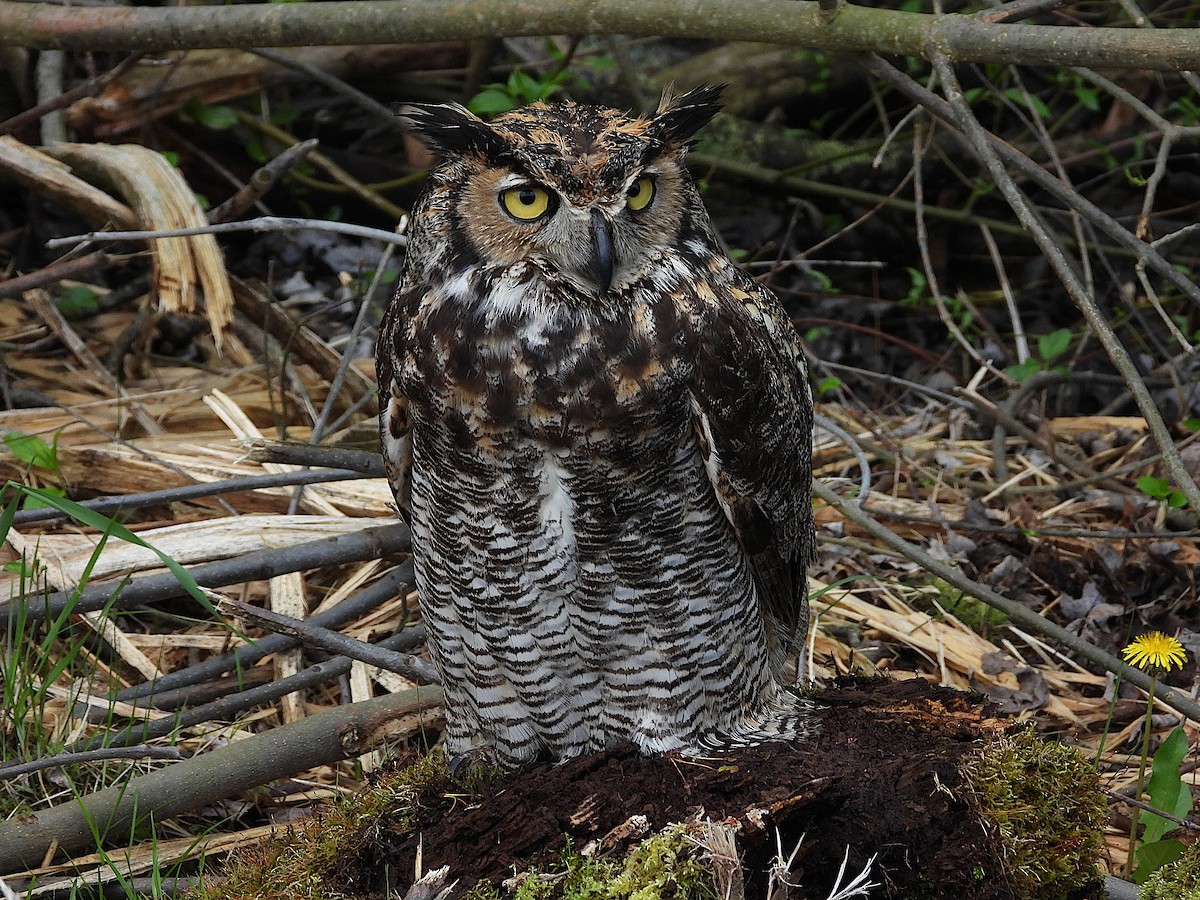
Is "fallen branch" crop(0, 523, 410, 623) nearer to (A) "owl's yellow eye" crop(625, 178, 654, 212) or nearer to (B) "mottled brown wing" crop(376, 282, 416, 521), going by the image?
(B) "mottled brown wing" crop(376, 282, 416, 521)

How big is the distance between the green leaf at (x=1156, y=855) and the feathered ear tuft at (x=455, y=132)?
1.91 metres

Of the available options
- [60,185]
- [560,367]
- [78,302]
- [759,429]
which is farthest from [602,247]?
[78,302]

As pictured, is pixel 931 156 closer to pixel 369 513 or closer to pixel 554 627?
pixel 369 513

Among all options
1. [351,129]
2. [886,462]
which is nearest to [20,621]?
[886,462]

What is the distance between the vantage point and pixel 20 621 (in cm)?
293

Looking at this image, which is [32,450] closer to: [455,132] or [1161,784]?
[455,132]

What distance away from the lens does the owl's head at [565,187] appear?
230 cm

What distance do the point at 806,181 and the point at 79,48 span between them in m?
3.51

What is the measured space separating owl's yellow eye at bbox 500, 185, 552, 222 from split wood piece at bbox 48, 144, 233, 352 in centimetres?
177

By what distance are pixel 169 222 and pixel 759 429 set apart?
2.34m

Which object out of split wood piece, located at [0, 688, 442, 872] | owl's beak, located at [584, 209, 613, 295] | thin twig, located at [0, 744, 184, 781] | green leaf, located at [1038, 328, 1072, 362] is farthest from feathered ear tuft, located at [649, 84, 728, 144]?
green leaf, located at [1038, 328, 1072, 362]

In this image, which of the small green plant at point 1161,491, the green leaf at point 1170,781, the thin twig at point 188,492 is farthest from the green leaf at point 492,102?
the green leaf at point 1170,781

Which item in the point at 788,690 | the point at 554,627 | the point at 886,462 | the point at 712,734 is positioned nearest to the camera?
the point at 554,627

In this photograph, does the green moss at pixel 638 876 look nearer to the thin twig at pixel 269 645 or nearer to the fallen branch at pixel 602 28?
the thin twig at pixel 269 645
